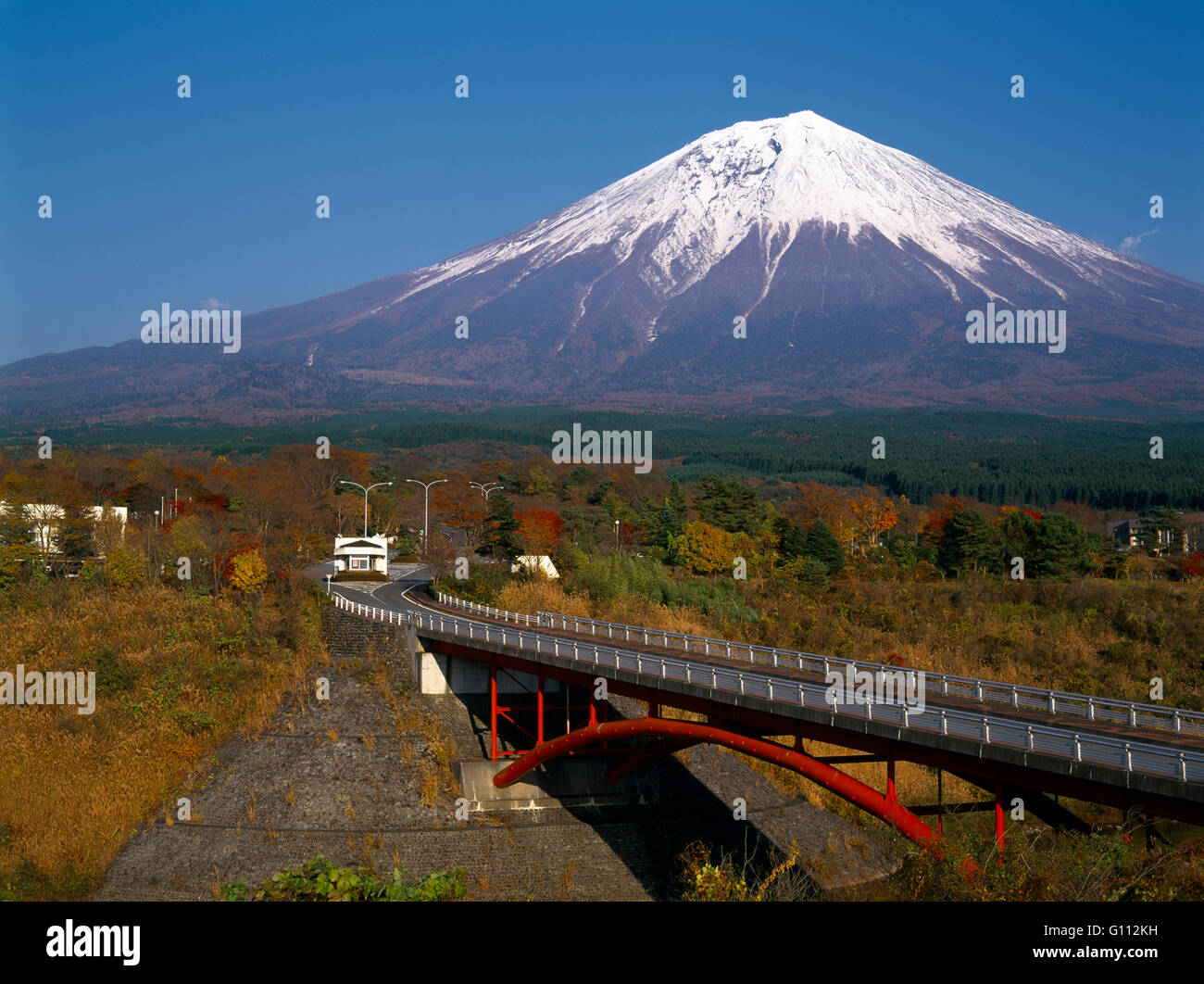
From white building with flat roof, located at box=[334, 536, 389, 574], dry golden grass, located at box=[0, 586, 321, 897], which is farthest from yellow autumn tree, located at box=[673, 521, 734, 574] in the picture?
dry golden grass, located at box=[0, 586, 321, 897]

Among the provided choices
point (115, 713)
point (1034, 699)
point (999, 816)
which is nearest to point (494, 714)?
point (115, 713)

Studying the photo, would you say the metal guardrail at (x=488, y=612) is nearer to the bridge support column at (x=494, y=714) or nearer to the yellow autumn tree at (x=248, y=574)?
the bridge support column at (x=494, y=714)

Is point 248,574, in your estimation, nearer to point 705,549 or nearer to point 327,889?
point 705,549

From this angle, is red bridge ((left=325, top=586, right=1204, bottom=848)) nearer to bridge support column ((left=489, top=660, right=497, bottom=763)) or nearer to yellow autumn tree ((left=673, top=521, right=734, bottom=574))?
bridge support column ((left=489, top=660, right=497, bottom=763))

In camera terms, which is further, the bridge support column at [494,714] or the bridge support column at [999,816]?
the bridge support column at [494,714]

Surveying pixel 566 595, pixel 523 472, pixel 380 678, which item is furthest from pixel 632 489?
pixel 380 678

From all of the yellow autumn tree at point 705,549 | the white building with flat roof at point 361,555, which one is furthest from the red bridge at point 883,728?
the yellow autumn tree at point 705,549
